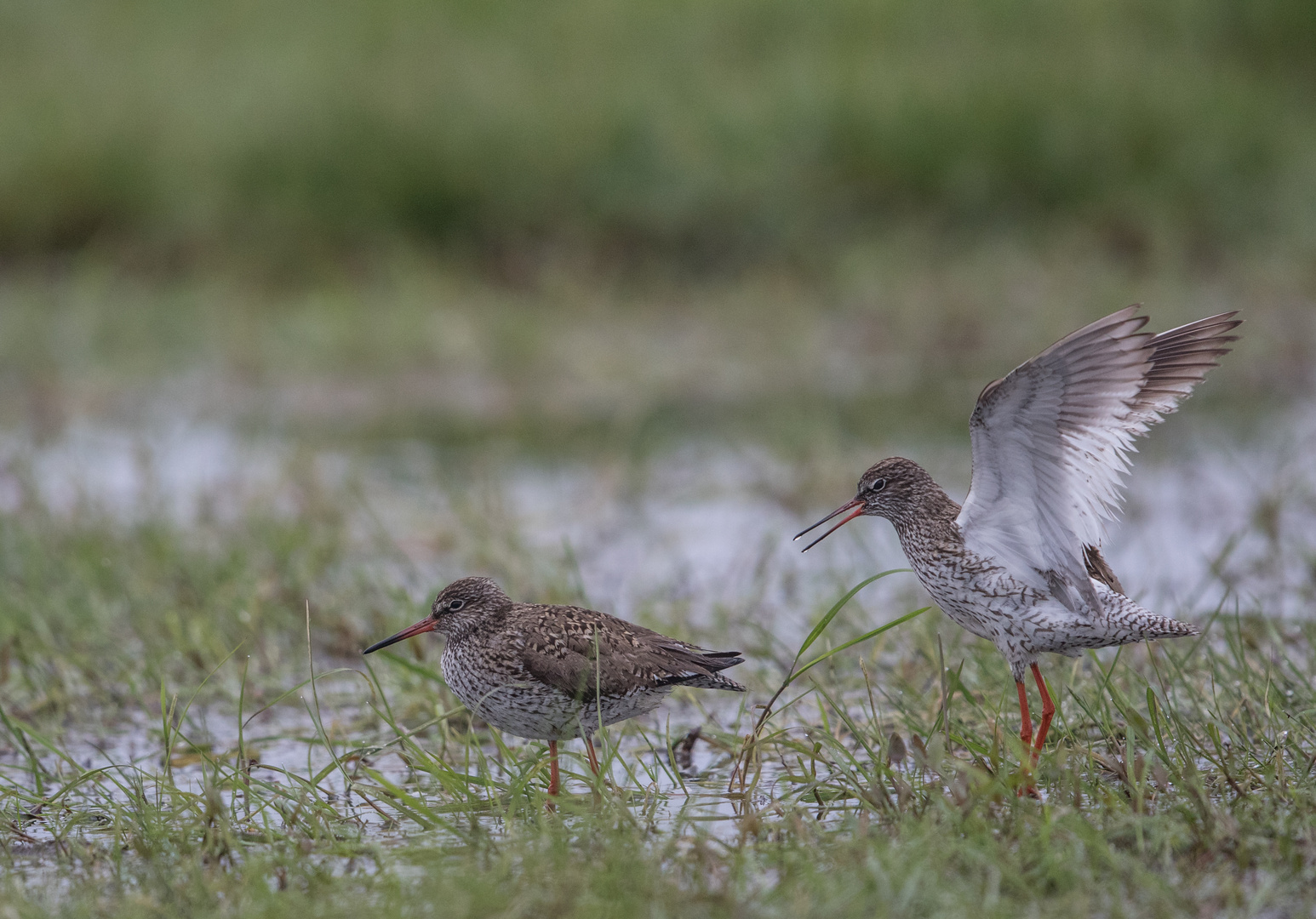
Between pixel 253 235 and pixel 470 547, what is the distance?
8429 mm

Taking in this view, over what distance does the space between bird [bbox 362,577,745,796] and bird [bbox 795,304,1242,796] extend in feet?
2.68

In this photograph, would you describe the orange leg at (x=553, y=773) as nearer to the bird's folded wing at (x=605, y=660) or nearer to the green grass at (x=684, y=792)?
the green grass at (x=684, y=792)

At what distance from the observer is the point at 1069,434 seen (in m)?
4.44

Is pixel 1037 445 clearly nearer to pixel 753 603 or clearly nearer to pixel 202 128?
pixel 753 603

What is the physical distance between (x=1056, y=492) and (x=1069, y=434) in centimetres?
19

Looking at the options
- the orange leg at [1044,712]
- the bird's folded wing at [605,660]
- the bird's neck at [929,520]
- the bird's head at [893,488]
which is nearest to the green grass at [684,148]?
the bird's head at [893,488]

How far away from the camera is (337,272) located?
14.9 metres

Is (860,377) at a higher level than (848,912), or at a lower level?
higher

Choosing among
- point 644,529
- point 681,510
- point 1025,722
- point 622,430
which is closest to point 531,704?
point 1025,722

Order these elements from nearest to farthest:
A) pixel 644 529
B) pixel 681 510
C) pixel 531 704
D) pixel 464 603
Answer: pixel 531 704 < pixel 464 603 < pixel 644 529 < pixel 681 510

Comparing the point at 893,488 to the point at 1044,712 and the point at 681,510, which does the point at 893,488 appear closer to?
the point at 1044,712

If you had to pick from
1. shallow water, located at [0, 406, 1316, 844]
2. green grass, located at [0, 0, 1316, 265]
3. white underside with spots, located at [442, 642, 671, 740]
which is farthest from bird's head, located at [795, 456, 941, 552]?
green grass, located at [0, 0, 1316, 265]

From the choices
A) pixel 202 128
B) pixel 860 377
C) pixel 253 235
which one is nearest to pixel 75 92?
pixel 202 128

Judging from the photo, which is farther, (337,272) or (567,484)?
(337,272)
